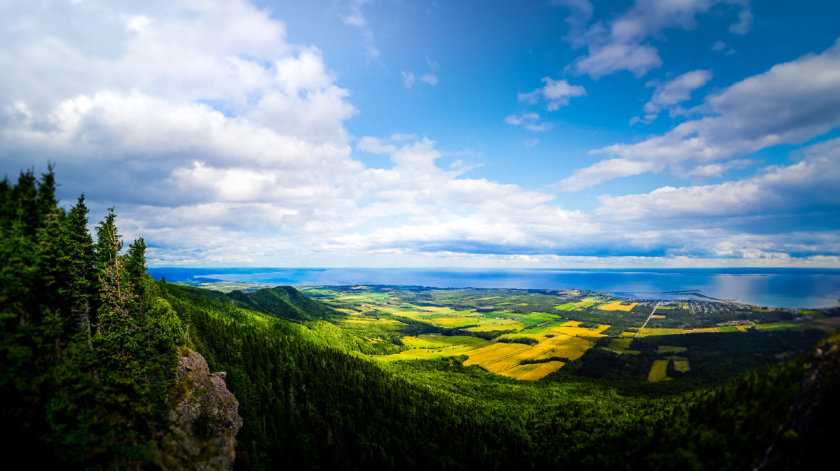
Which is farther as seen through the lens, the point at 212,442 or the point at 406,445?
the point at 406,445

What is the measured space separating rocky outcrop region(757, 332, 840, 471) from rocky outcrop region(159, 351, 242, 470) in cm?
7207

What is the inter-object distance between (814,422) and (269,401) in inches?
4081

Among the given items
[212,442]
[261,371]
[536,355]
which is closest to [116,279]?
[212,442]

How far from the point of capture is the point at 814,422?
28953 millimetres

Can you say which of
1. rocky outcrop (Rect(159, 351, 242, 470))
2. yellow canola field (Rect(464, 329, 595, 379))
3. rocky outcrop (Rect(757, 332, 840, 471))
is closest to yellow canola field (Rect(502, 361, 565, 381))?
yellow canola field (Rect(464, 329, 595, 379))

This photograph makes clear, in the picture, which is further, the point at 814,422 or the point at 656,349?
the point at 656,349

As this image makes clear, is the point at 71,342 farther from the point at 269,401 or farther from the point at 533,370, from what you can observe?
the point at 533,370

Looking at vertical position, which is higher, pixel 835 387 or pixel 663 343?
pixel 835 387

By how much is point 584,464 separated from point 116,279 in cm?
9385

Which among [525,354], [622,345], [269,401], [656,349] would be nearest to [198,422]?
[269,401]

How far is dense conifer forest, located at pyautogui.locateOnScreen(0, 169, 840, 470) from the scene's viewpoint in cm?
2873

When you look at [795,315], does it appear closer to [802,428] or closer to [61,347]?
[802,428]

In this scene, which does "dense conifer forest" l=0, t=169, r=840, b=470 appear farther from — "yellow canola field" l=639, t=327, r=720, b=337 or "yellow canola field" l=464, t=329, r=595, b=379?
"yellow canola field" l=464, t=329, r=595, b=379

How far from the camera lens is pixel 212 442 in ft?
179
